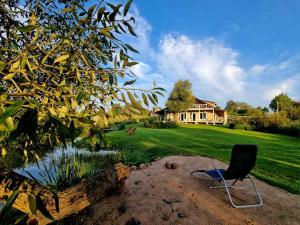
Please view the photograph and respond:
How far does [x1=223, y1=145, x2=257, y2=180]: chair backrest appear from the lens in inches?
200

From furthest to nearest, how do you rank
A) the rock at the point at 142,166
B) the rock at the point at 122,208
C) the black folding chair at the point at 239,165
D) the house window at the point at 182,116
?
the house window at the point at 182,116
the rock at the point at 142,166
the black folding chair at the point at 239,165
the rock at the point at 122,208

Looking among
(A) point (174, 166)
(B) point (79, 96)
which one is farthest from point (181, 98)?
(B) point (79, 96)

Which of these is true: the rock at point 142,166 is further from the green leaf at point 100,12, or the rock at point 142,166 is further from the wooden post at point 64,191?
the green leaf at point 100,12

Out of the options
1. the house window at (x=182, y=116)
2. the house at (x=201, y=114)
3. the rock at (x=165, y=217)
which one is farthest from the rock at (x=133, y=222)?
the house window at (x=182, y=116)

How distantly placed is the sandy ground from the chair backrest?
0.59 meters

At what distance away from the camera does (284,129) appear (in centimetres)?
2633

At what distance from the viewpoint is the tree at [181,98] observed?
43656mm

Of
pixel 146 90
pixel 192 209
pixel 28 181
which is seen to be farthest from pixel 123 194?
pixel 146 90

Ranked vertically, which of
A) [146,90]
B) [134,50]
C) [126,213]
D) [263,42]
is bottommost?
[126,213]

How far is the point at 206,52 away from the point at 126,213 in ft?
52.0

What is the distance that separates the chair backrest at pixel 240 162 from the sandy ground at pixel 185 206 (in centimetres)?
59

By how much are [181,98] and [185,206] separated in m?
40.5

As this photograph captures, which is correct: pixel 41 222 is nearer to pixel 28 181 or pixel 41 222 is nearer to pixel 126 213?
pixel 28 181

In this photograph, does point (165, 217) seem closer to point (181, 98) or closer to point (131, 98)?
point (131, 98)
